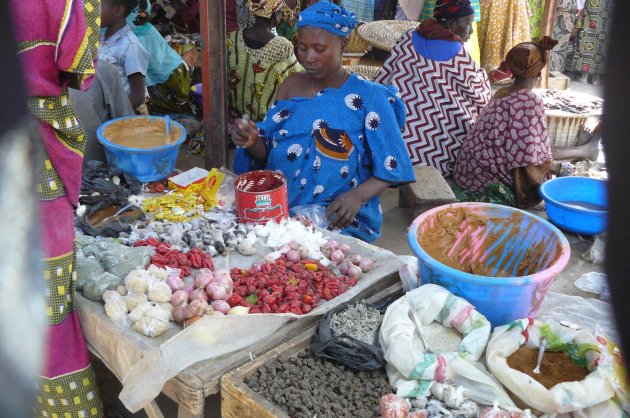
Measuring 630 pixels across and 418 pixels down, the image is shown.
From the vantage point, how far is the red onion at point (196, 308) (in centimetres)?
204

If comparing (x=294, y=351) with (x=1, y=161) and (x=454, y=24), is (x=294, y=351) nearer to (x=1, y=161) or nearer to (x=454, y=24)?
(x=1, y=161)

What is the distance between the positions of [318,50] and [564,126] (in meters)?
3.45

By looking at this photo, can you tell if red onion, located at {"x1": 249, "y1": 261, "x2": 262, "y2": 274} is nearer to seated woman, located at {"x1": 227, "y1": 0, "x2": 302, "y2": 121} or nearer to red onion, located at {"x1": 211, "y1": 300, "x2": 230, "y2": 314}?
red onion, located at {"x1": 211, "y1": 300, "x2": 230, "y2": 314}

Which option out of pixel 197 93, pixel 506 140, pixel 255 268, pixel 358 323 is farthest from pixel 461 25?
pixel 358 323

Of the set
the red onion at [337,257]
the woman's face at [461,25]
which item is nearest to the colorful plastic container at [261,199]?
the red onion at [337,257]

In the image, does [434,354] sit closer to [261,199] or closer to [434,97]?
[261,199]

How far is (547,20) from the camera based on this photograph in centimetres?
660

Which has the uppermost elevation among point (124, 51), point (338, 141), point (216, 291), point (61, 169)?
point (124, 51)

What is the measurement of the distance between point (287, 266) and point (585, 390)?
1180mm

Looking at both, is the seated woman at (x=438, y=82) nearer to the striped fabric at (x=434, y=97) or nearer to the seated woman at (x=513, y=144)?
the striped fabric at (x=434, y=97)

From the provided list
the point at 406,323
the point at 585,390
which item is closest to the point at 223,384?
the point at 406,323

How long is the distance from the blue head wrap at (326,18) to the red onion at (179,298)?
4.78ft

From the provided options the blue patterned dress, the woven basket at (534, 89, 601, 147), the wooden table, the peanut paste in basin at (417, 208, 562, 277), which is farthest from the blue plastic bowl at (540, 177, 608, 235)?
the wooden table

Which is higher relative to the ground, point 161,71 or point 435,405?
point 161,71
